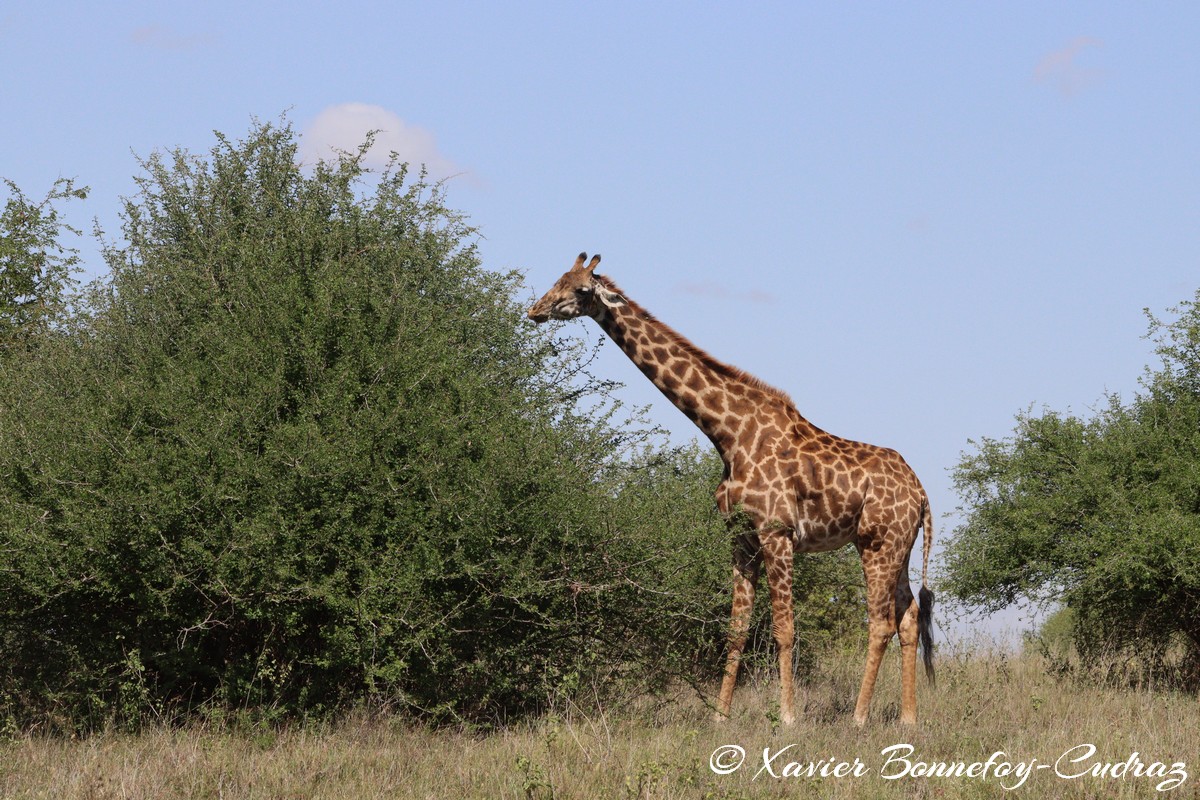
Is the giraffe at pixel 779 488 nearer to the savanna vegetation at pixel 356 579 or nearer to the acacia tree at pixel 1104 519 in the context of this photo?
the savanna vegetation at pixel 356 579

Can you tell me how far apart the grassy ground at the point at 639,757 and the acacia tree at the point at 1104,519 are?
300cm

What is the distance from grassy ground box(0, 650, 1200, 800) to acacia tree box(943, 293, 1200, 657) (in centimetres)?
300

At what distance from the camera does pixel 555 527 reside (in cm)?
1158

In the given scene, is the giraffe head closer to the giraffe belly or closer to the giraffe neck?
the giraffe neck

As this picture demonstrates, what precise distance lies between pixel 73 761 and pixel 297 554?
7.89 ft

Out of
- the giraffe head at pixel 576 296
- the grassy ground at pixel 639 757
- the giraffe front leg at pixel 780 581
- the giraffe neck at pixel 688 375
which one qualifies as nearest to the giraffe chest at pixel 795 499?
the giraffe front leg at pixel 780 581

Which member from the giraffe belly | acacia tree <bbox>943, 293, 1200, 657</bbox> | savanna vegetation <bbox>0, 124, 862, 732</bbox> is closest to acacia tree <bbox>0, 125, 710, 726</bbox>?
savanna vegetation <bbox>0, 124, 862, 732</bbox>

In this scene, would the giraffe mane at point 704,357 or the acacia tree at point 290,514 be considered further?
the giraffe mane at point 704,357

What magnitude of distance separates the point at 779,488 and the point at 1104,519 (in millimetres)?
6030

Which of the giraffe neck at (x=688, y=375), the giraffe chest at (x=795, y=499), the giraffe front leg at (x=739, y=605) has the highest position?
the giraffe neck at (x=688, y=375)

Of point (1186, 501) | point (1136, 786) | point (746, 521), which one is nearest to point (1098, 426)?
point (1186, 501)

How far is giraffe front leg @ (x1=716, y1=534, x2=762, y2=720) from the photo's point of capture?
40.0 ft

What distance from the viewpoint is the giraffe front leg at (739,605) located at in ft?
40.0

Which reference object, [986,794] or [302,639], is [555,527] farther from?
[986,794]
